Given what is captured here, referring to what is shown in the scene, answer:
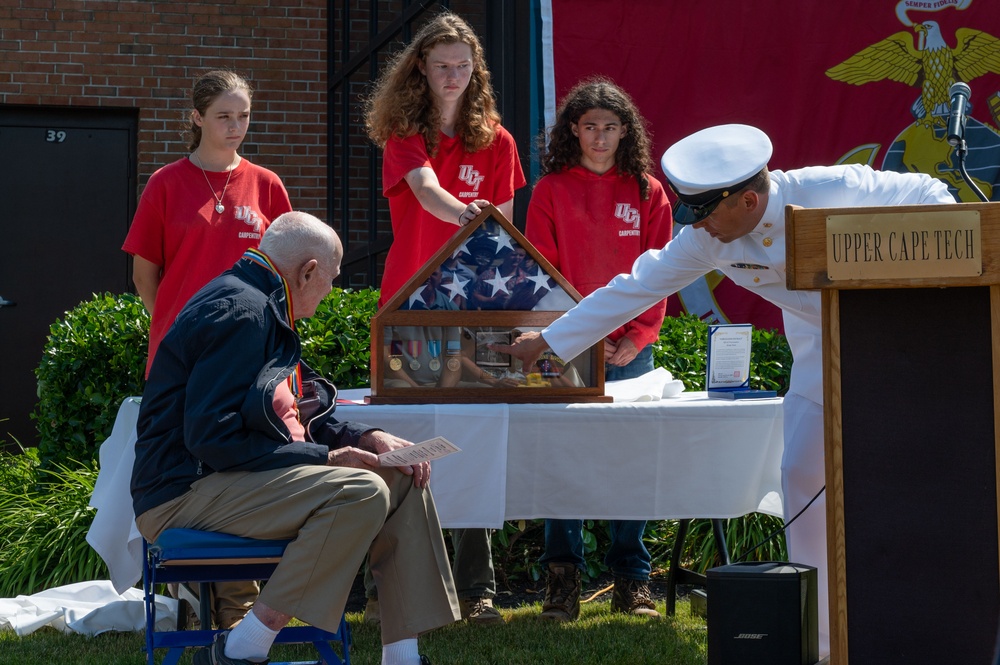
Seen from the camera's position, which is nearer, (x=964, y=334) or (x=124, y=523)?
(x=964, y=334)

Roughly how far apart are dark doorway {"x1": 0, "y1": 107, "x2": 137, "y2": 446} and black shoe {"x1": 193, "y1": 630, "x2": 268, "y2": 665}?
621 cm

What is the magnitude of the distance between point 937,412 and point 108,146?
7.61 metres

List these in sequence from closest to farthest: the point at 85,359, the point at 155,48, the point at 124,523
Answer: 1. the point at 124,523
2. the point at 85,359
3. the point at 155,48

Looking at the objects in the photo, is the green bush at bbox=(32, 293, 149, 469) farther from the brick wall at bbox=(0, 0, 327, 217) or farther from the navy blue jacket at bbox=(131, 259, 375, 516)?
the brick wall at bbox=(0, 0, 327, 217)

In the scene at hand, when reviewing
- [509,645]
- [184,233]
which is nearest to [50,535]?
[184,233]

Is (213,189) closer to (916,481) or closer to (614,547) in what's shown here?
(614,547)

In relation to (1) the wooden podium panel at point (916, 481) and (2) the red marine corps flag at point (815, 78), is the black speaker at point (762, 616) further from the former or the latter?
(2) the red marine corps flag at point (815, 78)

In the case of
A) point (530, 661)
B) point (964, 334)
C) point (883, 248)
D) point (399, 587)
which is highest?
point (883, 248)

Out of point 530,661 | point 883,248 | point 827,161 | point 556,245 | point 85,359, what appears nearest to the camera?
point 883,248

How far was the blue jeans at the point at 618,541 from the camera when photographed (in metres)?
4.37

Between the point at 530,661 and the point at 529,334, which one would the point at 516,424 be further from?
the point at 530,661

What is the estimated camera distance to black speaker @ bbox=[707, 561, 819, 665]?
297 cm

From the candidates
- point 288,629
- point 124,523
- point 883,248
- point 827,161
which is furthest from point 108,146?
point 883,248

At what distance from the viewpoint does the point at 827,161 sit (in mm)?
6949
